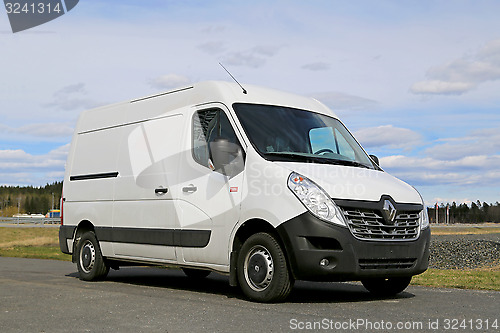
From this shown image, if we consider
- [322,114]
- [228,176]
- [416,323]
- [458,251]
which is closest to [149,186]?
[228,176]

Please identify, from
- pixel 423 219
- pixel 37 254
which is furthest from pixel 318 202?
pixel 37 254

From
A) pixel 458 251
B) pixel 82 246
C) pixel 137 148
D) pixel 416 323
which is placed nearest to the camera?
pixel 416 323

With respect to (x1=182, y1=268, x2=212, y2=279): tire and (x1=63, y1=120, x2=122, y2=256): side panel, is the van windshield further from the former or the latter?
(x1=182, y1=268, x2=212, y2=279): tire

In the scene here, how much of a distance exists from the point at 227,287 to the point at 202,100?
2.92 meters

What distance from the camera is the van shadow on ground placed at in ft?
26.7

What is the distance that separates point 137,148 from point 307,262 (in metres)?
3.94

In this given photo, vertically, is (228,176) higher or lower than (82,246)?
higher

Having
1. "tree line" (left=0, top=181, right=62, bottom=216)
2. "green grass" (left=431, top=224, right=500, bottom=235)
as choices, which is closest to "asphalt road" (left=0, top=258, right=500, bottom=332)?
"green grass" (left=431, top=224, right=500, bottom=235)

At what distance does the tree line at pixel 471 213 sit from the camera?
11700 centimetres

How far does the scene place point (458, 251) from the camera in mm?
30750

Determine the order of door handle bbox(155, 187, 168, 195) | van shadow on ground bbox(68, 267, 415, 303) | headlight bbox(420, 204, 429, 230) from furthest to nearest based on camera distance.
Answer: door handle bbox(155, 187, 168, 195) < van shadow on ground bbox(68, 267, 415, 303) < headlight bbox(420, 204, 429, 230)

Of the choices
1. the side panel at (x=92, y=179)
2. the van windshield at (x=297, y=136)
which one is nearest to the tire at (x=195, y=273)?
the side panel at (x=92, y=179)

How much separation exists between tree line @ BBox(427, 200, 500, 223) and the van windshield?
11212 cm

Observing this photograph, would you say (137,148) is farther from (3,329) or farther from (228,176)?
(3,329)
